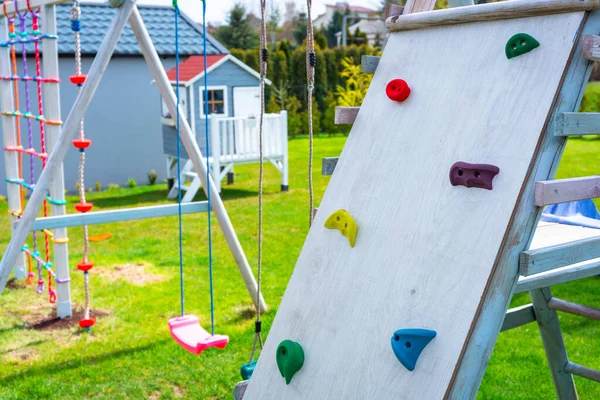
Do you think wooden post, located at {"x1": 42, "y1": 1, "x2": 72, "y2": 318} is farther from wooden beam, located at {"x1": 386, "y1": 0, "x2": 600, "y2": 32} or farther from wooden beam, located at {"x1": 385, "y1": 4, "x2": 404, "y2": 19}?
wooden beam, located at {"x1": 386, "y1": 0, "x2": 600, "y2": 32}

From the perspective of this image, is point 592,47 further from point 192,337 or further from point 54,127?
point 54,127

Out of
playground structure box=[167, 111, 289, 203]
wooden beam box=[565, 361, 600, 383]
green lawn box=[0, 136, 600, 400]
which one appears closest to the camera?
wooden beam box=[565, 361, 600, 383]

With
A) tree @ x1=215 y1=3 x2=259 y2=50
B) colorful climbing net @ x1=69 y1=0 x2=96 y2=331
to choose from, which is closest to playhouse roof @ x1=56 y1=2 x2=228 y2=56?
colorful climbing net @ x1=69 y1=0 x2=96 y2=331

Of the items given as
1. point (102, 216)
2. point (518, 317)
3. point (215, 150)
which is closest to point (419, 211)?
point (518, 317)

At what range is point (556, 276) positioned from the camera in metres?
2.14

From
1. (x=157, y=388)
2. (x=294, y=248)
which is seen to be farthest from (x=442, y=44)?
(x=294, y=248)

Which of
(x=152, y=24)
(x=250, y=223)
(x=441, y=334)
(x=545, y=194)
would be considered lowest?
(x=250, y=223)

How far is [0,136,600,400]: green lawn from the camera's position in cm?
366

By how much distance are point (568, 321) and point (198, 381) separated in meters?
2.54

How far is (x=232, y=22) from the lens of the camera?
29.6m

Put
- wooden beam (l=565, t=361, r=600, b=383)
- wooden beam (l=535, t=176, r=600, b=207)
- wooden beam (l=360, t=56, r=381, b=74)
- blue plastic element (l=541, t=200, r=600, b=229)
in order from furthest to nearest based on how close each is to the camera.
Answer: blue plastic element (l=541, t=200, r=600, b=229) < wooden beam (l=565, t=361, r=600, b=383) < wooden beam (l=360, t=56, r=381, b=74) < wooden beam (l=535, t=176, r=600, b=207)

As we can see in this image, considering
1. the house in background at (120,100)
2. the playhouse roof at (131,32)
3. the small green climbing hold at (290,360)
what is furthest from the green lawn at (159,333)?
the playhouse roof at (131,32)

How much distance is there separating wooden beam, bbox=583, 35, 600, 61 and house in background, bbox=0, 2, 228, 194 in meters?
10.2

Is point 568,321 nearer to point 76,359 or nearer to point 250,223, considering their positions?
point 76,359
